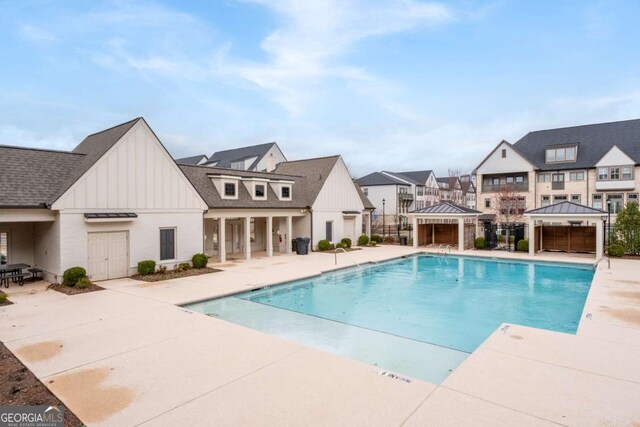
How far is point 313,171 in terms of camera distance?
2817 centimetres

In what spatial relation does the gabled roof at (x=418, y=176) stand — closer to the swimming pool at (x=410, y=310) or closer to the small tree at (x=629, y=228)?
the small tree at (x=629, y=228)

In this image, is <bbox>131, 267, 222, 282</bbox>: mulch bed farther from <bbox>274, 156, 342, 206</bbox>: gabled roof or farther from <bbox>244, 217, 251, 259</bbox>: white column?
<bbox>274, 156, 342, 206</bbox>: gabled roof

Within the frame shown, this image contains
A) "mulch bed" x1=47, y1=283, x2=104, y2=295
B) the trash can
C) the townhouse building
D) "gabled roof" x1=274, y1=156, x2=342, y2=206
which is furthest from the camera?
the townhouse building

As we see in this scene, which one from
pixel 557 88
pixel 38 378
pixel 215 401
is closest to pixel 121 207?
pixel 38 378

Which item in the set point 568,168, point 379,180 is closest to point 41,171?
point 568,168

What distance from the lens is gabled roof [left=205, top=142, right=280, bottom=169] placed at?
4694 centimetres

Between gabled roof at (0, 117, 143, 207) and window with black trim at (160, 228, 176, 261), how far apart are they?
4171mm

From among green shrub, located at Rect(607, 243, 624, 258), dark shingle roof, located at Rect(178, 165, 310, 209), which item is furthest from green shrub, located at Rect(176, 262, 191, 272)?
green shrub, located at Rect(607, 243, 624, 258)

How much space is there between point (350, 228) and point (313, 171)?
5603 mm

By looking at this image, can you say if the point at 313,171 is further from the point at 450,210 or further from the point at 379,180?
the point at 379,180

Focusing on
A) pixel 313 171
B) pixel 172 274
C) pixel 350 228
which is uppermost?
pixel 313 171

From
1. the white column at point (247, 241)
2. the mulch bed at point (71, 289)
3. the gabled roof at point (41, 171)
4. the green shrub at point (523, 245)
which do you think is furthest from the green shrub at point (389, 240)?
the mulch bed at point (71, 289)

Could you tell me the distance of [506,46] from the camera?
696 inches

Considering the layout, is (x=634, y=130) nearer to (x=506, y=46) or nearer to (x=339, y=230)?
(x=506, y=46)
